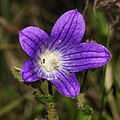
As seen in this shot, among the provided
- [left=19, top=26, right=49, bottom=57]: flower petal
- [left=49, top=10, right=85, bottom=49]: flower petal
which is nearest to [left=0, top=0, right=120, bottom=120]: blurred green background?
[left=49, top=10, right=85, bottom=49]: flower petal

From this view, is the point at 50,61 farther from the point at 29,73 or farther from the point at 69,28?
the point at 29,73

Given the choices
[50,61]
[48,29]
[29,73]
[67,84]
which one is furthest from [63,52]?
[48,29]

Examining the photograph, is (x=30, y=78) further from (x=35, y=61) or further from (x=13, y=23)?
(x=13, y=23)

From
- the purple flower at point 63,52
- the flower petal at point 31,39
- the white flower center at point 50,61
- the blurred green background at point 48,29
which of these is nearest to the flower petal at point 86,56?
the purple flower at point 63,52

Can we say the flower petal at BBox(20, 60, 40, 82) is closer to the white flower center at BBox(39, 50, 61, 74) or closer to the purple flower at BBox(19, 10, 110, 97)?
the purple flower at BBox(19, 10, 110, 97)

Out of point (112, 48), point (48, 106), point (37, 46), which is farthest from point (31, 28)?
point (112, 48)

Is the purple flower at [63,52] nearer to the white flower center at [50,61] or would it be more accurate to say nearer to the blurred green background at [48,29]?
the white flower center at [50,61]
